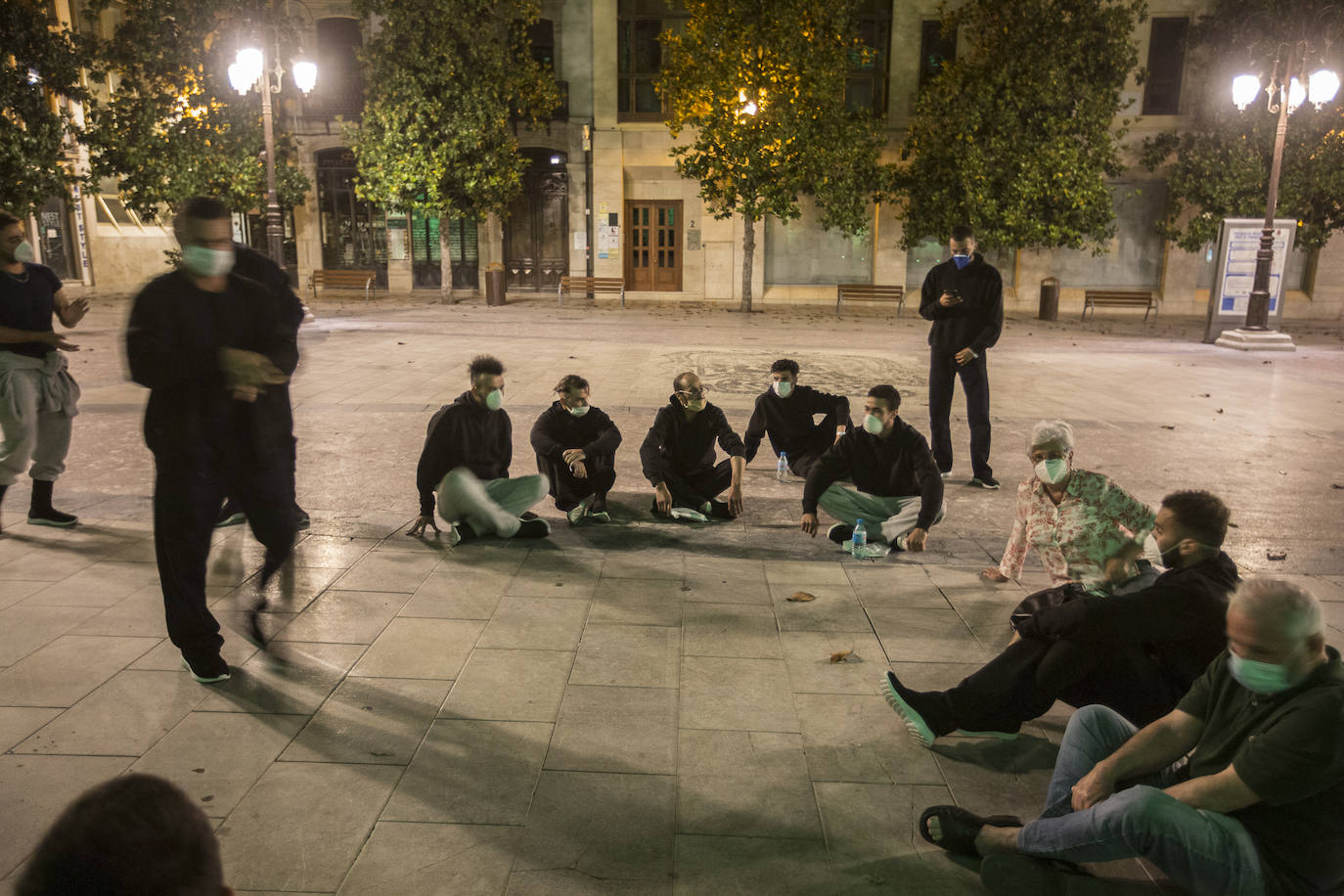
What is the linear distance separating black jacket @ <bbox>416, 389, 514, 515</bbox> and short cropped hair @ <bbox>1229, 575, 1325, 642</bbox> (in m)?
4.86

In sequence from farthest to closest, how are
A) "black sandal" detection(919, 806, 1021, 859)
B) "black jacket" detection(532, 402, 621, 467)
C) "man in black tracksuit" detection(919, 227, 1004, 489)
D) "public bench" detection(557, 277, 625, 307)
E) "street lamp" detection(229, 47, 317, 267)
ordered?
"public bench" detection(557, 277, 625, 307) < "street lamp" detection(229, 47, 317, 267) < "man in black tracksuit" detection(919, 227, 1004, 489) < "black jacket" detection(532, 402, 621, 467) < "black sandal" detection(919, 806, 1021, 859)

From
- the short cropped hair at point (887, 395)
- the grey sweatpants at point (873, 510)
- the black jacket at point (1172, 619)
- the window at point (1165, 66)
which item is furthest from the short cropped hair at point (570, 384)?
the window at point (1165, 66)

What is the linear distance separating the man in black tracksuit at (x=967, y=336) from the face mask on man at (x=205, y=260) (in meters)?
5.73

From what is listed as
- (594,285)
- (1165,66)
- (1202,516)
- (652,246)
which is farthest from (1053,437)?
(1165,66)

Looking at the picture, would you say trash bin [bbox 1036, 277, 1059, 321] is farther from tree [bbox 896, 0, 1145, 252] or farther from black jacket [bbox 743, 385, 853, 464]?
black jacket [bbox 743, 385, 853, 464]

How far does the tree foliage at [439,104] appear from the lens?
23.7 m

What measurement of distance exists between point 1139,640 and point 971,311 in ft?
16.7

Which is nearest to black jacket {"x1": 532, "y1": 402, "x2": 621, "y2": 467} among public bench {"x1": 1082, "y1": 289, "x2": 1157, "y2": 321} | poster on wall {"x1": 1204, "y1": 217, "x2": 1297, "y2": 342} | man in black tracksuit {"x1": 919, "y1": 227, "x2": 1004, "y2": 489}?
man in black tracksuit {"x1": 919, "y1": 227, "x2": 1004, "y2": 489}

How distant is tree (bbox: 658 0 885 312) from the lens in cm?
2272

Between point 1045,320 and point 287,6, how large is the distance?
2237cm

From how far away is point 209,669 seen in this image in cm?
434

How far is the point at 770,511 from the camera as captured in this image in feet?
24.5

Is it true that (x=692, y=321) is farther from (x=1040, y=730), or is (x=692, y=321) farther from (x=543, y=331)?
(x=1040, y=730)

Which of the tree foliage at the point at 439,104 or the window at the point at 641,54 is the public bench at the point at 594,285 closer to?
the tree foliage at the point at 439,104
